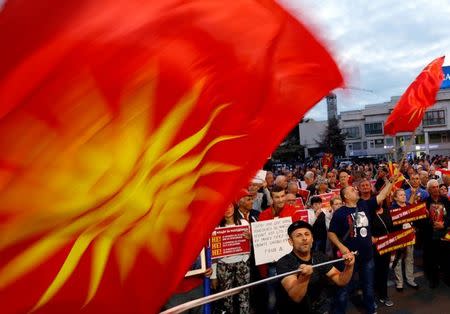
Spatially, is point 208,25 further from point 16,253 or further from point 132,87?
point 16,253

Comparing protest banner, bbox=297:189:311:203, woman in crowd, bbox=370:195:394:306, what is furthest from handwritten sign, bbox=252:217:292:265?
protest banner, bbox=297:189:311:203

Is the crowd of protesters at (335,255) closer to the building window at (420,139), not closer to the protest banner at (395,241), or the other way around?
the protest banner at (395,241)

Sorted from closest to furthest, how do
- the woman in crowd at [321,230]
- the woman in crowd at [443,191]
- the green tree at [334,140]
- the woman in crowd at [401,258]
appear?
the woman in crowd at [321,230] → the woman in crowd at [401,258] → the woman in crowd at [443,191] → the green tree at [334,140]

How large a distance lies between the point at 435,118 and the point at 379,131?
8.80 metres

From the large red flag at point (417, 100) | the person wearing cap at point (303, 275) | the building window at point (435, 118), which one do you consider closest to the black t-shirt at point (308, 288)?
the person wearing cap at point (303, 275)

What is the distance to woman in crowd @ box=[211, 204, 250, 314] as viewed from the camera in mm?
4852

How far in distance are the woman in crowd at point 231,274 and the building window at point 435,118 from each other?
6175 cm

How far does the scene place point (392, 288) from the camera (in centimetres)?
657

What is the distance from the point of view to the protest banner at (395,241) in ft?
19.4

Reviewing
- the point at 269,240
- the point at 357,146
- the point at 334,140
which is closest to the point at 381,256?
the point at 269,240

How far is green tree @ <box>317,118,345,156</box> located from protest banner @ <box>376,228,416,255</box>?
62641mm

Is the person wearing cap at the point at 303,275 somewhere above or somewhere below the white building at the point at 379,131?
Result: below

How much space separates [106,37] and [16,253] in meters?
0.67

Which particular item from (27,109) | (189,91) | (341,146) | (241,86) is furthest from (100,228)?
(341,146)
